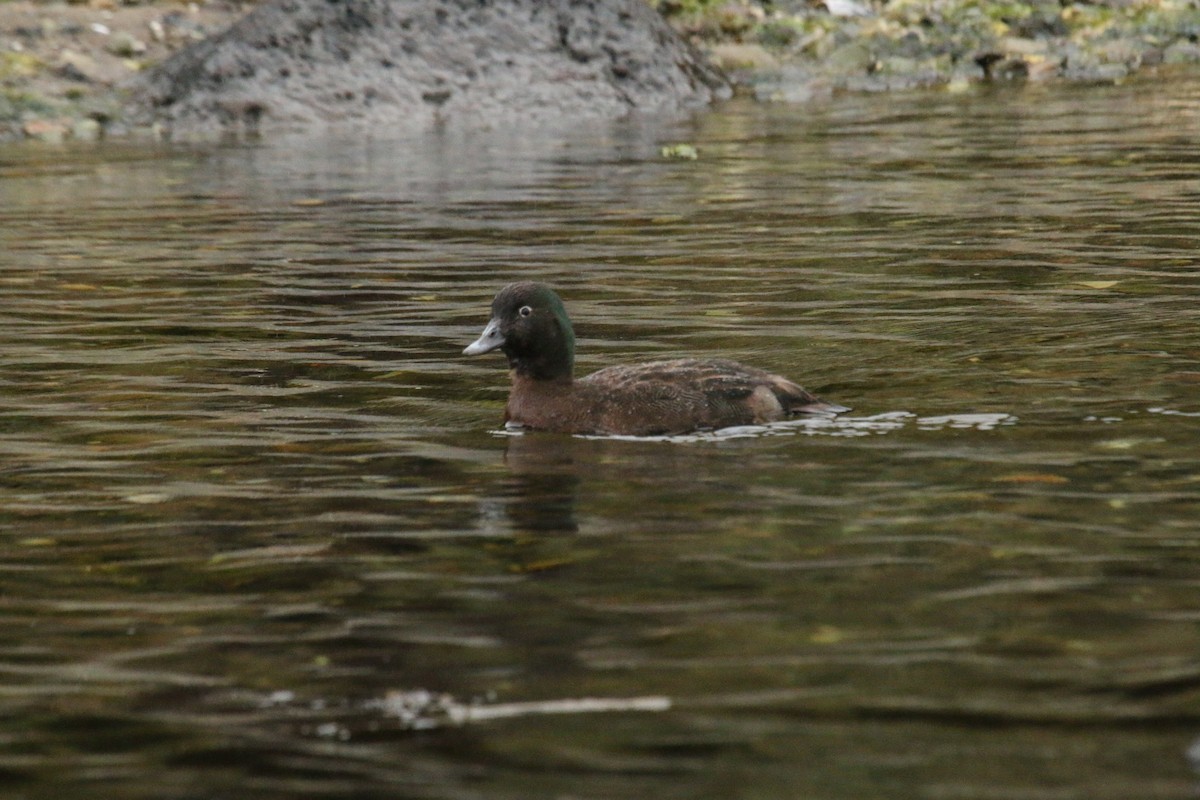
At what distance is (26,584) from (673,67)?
81.0 feet

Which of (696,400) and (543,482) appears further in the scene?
(696,400)

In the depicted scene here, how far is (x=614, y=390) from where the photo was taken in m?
9.87

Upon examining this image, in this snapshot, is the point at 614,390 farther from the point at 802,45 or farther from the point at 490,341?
the point at 802,45

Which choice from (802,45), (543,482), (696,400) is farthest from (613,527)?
(802,45)

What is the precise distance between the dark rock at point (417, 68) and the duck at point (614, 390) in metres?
19.4

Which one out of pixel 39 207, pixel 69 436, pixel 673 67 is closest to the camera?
pixel 69 436

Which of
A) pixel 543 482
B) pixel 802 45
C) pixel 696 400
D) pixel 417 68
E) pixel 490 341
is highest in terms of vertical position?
pixel 802 45

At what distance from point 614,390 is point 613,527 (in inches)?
82.1

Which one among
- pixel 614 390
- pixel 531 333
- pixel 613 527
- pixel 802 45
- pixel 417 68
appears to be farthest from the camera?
pixel 802 45

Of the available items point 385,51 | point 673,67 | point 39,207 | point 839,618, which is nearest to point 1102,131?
point 673,67

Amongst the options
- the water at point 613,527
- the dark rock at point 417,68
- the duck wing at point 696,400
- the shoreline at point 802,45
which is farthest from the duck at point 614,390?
the shoreline at point 802,45

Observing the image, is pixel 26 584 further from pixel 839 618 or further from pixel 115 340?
pixel 115 340

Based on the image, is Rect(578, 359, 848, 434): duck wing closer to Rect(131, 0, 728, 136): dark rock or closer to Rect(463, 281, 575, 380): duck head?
Rect(463, 281, 575, 380): duck head

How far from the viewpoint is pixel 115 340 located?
1298 cm
